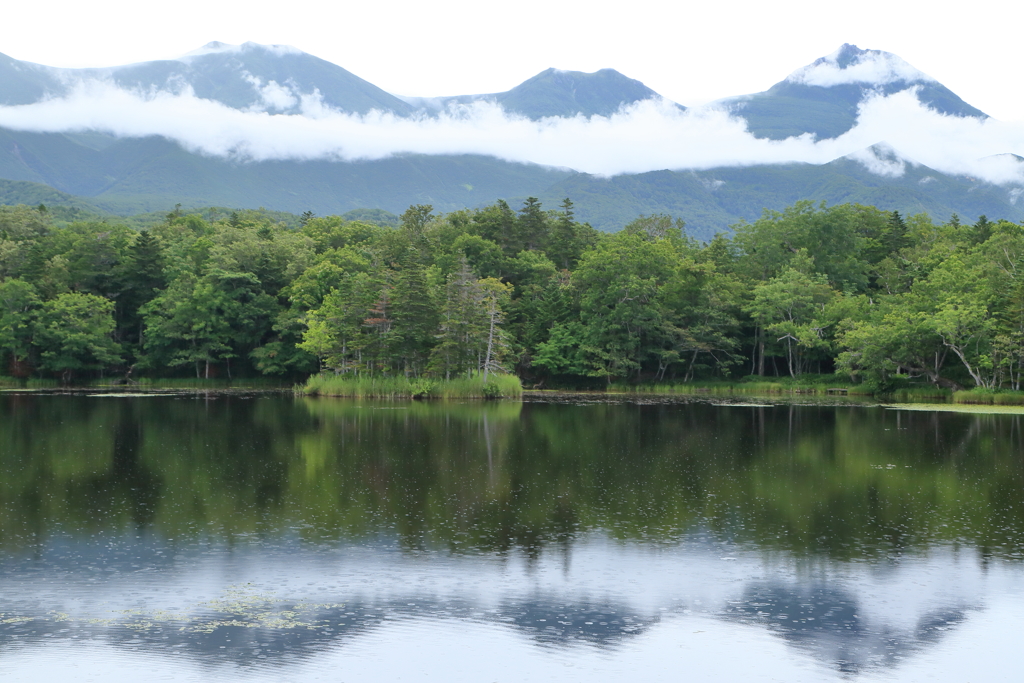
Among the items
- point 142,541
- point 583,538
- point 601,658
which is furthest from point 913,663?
point 142,541

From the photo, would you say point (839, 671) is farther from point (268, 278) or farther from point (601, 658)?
point (268, 278)

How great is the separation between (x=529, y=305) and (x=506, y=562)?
5615cm

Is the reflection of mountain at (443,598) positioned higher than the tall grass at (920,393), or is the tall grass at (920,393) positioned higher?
the tall grass at (920,393)

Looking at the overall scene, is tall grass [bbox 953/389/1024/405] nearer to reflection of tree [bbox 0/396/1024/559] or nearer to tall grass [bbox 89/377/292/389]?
reflection of tree [bbox 0/396/1024/559]

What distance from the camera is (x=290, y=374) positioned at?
229 feet

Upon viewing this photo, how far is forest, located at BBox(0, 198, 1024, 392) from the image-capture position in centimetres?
5575

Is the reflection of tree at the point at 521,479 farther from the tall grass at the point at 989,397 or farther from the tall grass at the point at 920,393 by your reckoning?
the tall grass at the point at 920,393

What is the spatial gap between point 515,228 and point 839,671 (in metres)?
71.0

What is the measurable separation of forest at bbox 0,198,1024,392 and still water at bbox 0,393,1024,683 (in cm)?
2799

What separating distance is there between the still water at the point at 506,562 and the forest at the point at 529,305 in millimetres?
27992

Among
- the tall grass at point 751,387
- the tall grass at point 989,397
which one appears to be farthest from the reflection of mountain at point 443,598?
the tall grass at point 751,387

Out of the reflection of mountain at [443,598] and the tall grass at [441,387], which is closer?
the reflection of mountain at [443,598]

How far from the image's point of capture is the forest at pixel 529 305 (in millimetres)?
55750

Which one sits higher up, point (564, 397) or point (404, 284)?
point (404, 284)
